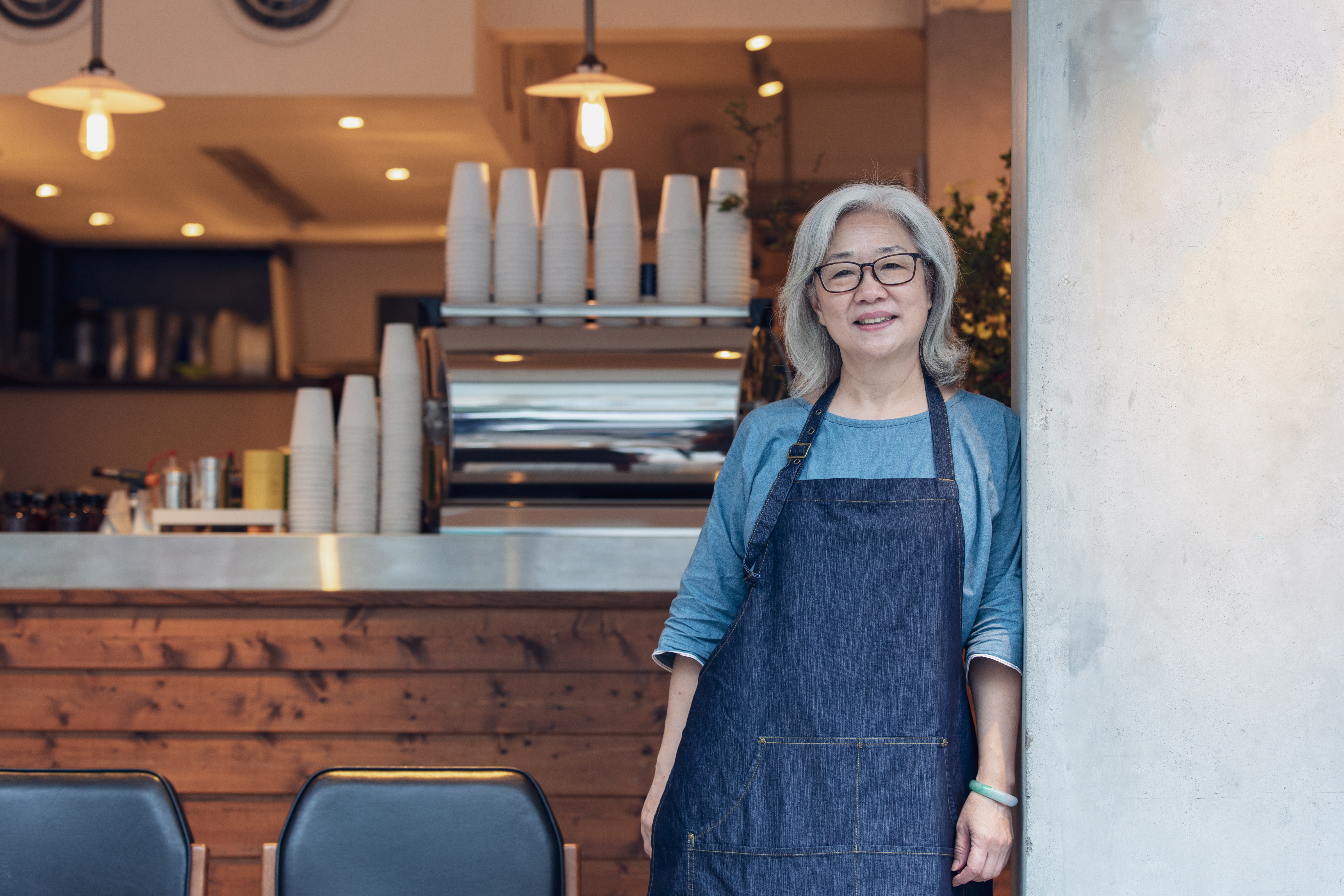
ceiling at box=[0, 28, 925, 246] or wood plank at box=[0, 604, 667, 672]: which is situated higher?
ceiling at box=[0, 28, 925, 246]

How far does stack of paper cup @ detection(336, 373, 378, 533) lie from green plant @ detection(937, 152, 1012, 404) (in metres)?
1.34

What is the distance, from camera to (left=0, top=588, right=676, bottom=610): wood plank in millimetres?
2520

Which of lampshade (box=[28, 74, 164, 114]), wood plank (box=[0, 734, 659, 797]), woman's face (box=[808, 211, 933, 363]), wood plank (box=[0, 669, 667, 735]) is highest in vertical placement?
lampshade (box=[28, 74, 164, 114])

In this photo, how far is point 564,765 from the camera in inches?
100

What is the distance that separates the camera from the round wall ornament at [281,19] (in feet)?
12.9

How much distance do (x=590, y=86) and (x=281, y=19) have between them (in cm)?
141

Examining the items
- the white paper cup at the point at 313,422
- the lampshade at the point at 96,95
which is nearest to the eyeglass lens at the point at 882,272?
the white paper cup at the point at 313,422

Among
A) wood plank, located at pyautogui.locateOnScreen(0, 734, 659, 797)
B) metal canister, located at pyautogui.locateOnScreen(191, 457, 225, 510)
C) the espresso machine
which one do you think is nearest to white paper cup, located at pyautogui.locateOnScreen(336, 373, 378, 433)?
the espresso machine

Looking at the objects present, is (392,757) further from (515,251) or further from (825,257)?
(825,257)

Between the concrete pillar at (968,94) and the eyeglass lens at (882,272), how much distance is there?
2.73 m

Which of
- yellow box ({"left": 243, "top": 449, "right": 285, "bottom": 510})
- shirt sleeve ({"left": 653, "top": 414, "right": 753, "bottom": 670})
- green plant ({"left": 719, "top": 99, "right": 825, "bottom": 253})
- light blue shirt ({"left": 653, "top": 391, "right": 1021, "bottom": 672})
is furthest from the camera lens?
green plant ({"left": 719, "top": 99, "right": 825, "bottom": 253})

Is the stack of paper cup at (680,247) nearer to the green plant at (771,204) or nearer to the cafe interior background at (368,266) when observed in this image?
the cafe interior background at (368,266)

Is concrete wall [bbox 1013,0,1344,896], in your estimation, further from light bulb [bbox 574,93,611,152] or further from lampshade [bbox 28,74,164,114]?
lampshade [bbox 28,74,164,114]

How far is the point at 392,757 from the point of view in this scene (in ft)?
8.39
